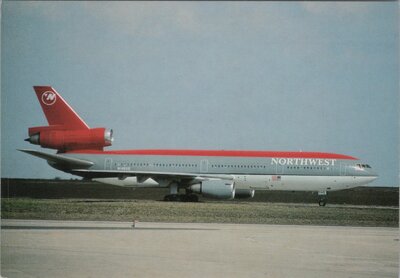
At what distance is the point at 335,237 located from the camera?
1616 centimetres

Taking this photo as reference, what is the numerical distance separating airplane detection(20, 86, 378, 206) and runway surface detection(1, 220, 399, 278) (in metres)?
15.5

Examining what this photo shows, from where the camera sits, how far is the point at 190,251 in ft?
42.8

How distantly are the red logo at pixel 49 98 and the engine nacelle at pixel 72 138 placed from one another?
142 centimetres

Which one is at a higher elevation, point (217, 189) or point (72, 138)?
point (72, 138)

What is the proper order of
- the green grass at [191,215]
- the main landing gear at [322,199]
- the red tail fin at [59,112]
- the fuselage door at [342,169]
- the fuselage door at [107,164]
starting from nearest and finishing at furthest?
1. the green grass at [191,215]
2. the red tail fin at [59,112]
3. the main landing gear at [322,199]
4. the fuselage door at [342,169]
5. the fuselage door at [107,164]

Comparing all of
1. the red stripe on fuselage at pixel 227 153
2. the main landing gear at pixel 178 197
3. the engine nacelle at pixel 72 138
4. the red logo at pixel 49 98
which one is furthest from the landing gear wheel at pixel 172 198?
the red logo at pixel 49 98

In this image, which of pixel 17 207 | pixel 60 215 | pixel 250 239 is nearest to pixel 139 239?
pixel 250 239

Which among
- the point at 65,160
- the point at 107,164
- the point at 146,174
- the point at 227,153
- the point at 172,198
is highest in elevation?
the point at 227,153

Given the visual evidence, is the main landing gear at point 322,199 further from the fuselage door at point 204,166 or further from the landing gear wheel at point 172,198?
the landing gear wheel at point 172,198

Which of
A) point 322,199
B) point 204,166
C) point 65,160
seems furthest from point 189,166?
point 322,199

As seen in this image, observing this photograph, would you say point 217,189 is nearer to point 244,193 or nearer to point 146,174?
point 244,193

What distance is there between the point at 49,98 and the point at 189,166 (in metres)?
9.13

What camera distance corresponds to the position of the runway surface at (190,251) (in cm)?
1113

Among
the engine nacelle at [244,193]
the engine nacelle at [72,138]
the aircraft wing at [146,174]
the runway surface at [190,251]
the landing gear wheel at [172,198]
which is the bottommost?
the runway surface at [190,251]
